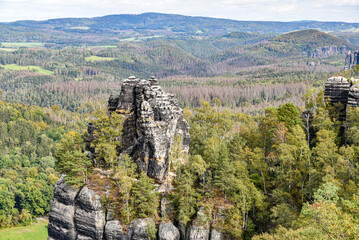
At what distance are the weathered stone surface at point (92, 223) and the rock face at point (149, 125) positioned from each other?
11.3 metres

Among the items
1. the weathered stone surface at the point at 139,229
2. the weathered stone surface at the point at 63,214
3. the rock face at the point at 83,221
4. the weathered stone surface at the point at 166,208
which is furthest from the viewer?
the weathered stone surface at the point at 63,214

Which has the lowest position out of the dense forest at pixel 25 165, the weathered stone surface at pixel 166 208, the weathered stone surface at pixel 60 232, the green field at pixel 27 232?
the green field at pixel 27 232

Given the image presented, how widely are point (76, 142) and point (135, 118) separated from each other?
47.0 ft

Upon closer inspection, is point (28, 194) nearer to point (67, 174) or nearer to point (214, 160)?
point (67, 174)

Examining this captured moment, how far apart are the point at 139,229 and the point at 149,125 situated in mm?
18005

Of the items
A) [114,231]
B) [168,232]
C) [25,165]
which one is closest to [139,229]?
[114,231]

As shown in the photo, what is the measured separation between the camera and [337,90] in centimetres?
6256

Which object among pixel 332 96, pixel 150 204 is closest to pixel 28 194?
pixel 150 204

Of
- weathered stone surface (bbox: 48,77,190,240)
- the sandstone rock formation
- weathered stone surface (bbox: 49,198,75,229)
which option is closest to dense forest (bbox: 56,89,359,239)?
the sandstone rock formation

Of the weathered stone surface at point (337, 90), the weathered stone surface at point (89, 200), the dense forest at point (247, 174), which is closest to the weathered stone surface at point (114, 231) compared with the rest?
the dense forest at point (247, 174)

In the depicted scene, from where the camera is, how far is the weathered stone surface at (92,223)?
51469mm

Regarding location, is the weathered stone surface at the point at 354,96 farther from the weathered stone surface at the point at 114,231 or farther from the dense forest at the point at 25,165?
the dense forest at the point at 25,165

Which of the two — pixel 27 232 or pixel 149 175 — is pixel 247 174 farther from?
pixel 27 232

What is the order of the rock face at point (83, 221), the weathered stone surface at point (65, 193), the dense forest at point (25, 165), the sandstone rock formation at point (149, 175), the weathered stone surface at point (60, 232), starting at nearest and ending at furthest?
the sandstone rock formation at point (149, 175) → the rock face at point (83, 221) → the weathered stone surface at point (60, 232) → the weathered stone surface at point (65, 193) → the dense forest at point (25, 165)
